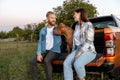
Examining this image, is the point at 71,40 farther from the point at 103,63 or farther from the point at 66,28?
the point at 103,63

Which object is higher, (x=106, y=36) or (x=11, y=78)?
(x=106, y=36)

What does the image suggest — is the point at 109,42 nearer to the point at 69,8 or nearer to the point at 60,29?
the point at 60,29

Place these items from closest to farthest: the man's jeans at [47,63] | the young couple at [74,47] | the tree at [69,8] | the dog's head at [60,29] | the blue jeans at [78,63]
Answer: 1. the blue jeans at [78,63]
2. the young couple at [74,47]
3. the man's jeans at [47,63]
4. the dog's head at [60,29]
5. the tree at [69,8]

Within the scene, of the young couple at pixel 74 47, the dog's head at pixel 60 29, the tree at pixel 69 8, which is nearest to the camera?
the young couple at pixel 74 47

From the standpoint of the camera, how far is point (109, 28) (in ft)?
17.9

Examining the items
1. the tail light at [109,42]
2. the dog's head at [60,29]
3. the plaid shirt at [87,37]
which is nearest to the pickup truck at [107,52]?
the tail light at [109,42]

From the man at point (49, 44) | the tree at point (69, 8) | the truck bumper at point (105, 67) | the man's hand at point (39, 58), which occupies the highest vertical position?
the tree at point (69, 8)

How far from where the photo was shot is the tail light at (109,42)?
541 cm

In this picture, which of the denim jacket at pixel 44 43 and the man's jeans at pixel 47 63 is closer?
the man's jeans at pixel 47 63

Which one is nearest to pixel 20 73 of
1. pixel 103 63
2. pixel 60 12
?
pixel 103 63

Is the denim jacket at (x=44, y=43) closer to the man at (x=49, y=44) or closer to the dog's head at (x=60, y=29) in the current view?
the man at (x=49, y=44)

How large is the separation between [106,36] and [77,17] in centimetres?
67

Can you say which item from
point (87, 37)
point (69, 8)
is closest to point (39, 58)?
point (87, 37)

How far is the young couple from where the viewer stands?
5.38m
